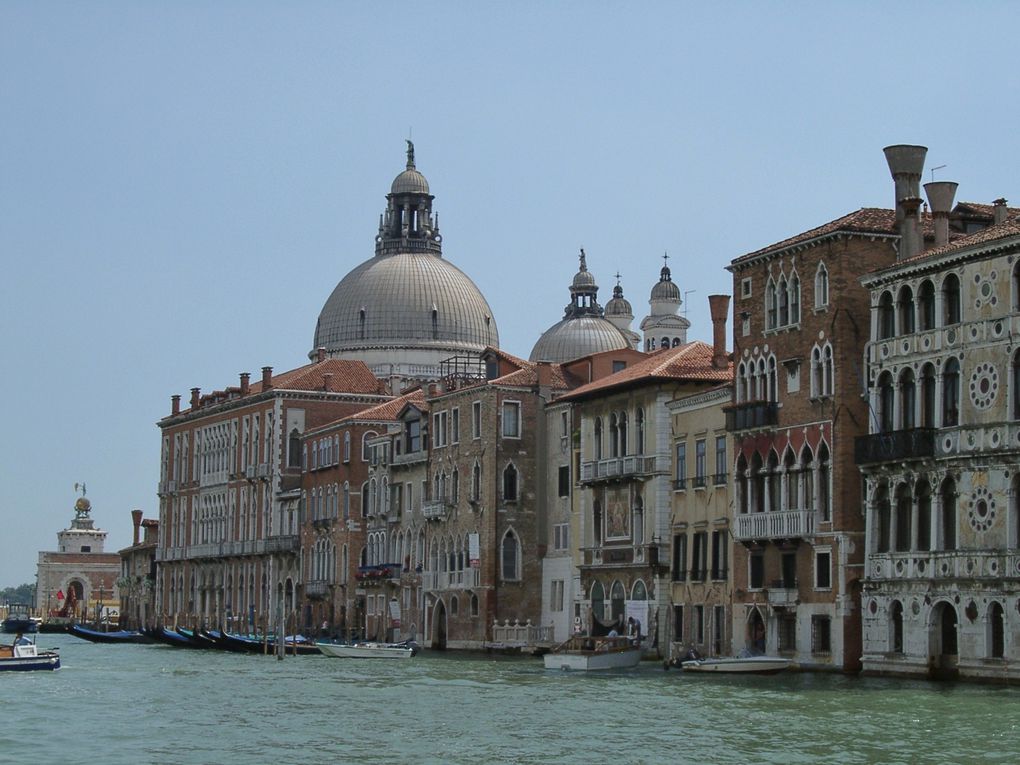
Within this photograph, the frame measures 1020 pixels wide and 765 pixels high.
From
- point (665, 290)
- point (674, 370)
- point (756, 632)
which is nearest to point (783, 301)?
point (674, 370)

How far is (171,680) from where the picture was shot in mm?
45594

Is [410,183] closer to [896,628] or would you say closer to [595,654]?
[595,654]

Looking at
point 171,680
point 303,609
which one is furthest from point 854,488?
point 303,609

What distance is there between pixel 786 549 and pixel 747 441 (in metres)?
3.05

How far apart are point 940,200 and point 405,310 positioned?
1885 inches

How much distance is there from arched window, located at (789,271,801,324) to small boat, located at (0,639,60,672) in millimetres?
19233

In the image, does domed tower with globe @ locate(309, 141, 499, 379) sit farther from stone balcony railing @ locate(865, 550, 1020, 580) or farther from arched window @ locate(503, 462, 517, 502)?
stone balcony railing @ locate(865, 550, 1020, 580)

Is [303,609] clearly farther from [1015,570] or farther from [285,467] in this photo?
[1015,570]

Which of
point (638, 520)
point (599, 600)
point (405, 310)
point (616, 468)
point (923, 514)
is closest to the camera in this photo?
point (923, 514)

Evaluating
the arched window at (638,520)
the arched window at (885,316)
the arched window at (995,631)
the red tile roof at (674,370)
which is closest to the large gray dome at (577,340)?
the red tile roof at (674,370)

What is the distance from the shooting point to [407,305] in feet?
299

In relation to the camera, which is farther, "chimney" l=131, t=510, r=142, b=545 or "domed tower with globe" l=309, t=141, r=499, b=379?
"chimney" l=131, t=510, r=142, b=545

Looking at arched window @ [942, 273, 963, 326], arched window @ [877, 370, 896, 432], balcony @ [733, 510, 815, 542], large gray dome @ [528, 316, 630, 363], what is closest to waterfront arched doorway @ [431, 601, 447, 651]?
balcony @ [733, 510, 815, 542]

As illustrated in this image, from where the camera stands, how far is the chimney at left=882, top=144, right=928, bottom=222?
148 ft
